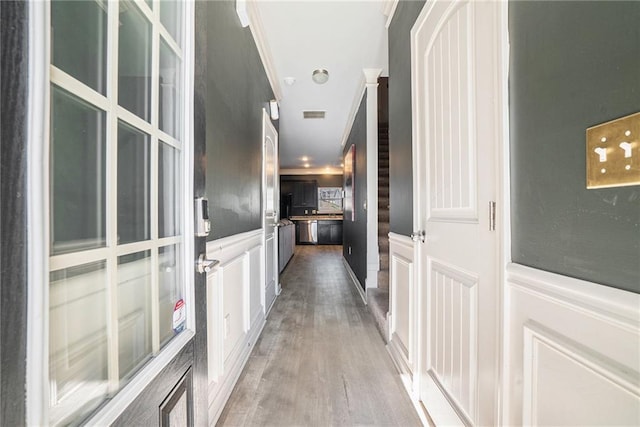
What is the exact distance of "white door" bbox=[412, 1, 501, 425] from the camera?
3.09 ft

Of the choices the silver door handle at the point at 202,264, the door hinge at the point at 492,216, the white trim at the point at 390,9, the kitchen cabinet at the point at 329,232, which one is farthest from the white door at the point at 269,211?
the kitchen cabinet at the point at 329,232

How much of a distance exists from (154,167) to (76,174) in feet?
0.75

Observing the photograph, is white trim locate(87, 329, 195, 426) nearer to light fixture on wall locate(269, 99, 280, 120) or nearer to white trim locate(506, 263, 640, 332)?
white trim locate(506, 263, 640, 332)

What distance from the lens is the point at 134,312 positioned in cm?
66

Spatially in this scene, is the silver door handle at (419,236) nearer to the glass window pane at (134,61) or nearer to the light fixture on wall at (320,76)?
the glass window pane at (134,61)

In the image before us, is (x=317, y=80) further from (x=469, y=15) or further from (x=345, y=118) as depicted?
(x=469, y=15)

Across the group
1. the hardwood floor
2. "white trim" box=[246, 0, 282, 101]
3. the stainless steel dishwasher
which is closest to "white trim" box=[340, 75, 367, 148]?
"white trim" box=[246, 0, 282, 101]

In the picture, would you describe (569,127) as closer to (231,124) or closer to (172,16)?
(172,16)

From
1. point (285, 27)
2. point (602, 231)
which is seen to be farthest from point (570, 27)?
point (285, 27)

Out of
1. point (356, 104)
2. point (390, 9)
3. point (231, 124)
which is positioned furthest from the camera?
point (356, 104)

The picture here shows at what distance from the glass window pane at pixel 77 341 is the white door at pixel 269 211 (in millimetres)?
2165

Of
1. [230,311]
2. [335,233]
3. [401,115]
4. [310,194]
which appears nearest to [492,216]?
[401,115]

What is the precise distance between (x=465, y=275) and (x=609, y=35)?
2.56 ft

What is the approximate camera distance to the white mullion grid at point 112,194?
576 mm
